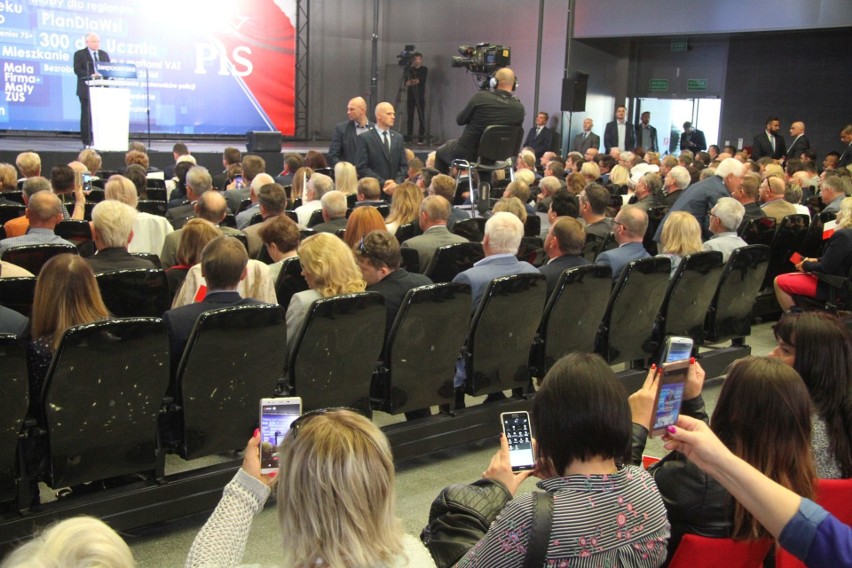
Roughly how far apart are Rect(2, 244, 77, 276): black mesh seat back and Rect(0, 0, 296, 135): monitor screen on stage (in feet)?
33.0

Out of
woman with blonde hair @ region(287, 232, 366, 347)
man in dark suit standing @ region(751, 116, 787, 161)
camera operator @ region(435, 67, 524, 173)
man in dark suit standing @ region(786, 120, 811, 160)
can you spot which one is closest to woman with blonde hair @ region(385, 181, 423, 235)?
camera operator @ region(435, 67, 524, 173)

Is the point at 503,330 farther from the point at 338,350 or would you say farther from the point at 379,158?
the point at 379,158

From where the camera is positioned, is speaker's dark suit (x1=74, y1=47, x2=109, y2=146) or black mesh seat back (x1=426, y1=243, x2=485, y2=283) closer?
black mesh seat back (x1=426, y1=243, x2=485, y2=283)

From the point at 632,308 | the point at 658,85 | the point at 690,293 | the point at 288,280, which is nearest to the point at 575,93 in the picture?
the point at 658,85

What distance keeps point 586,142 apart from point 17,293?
46.4 ft

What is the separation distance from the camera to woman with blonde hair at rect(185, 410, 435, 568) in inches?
64.0

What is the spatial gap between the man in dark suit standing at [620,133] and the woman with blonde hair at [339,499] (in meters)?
16.0

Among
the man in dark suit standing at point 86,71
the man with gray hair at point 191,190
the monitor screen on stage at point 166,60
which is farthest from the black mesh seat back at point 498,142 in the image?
the monitor screen on stage at point 166,60

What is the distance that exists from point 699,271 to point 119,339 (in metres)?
3.41

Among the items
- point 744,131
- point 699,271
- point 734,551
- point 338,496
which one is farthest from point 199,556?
point 744,131

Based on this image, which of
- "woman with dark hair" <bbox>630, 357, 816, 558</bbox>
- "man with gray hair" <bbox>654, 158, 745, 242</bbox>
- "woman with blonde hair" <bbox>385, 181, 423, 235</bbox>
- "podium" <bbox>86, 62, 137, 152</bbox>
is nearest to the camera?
"woman with dark hair" <bbox>630, 357, 816, 558</bbox>

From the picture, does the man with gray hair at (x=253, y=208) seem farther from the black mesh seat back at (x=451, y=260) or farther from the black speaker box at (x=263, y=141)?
the black speaker box at (x=263, y=141)

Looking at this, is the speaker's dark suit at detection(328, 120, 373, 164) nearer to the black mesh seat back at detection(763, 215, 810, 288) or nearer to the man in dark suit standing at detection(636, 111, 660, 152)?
the black mesh seat back at detection(763, 215, 810, 288)

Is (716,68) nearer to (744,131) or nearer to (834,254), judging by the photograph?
(744,131)
